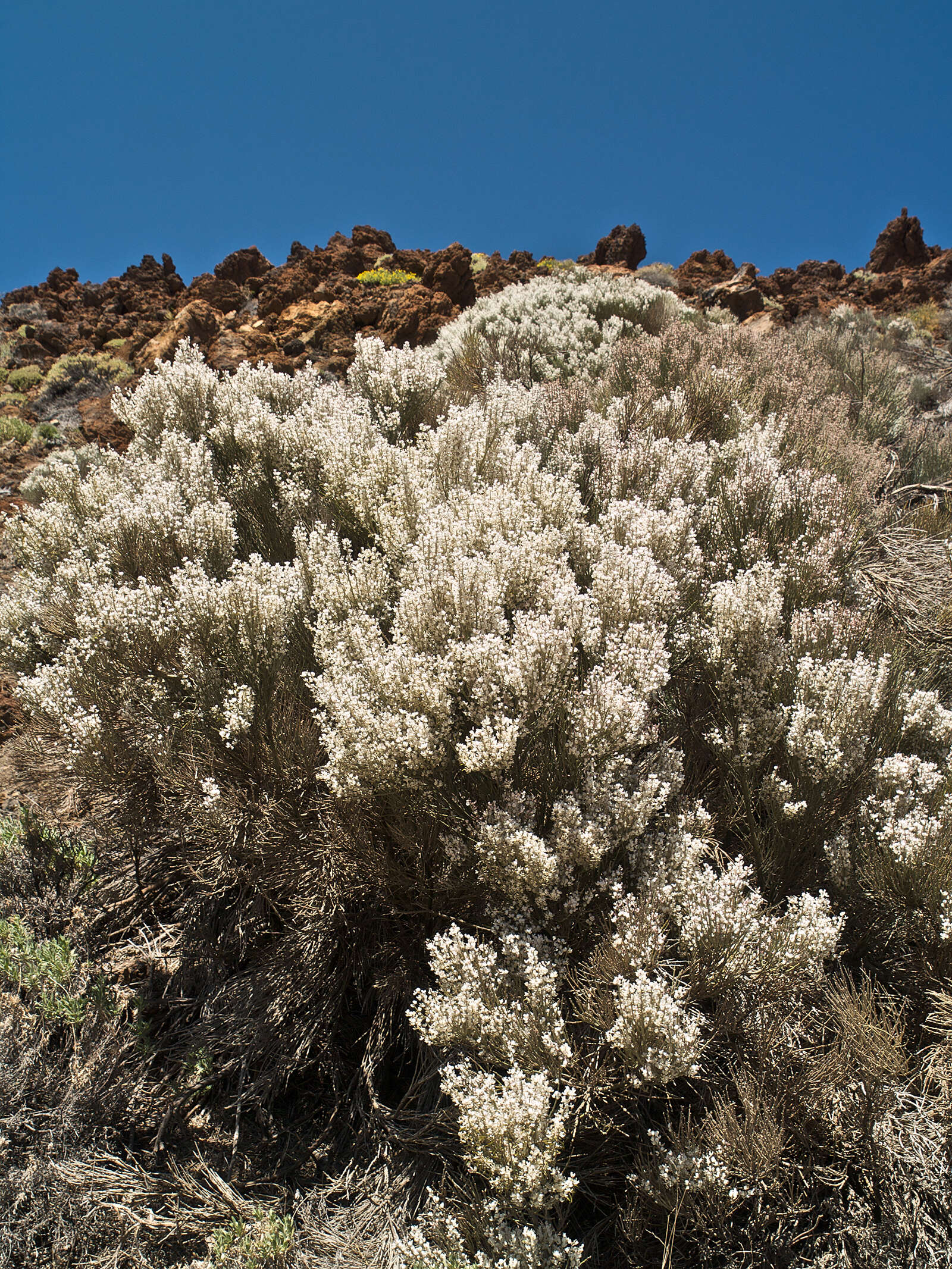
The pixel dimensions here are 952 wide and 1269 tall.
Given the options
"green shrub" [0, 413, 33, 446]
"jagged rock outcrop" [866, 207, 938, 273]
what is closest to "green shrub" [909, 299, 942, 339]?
A: "jagged rock outcrop" [866, 207, 938, 273]

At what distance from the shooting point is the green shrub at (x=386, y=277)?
11670 mm

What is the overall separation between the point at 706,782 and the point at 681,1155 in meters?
1.58

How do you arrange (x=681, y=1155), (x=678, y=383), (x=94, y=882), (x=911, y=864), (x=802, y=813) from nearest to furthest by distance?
(x=681, y=1155), (x=911, y=864), (x=802, y=813), (x=94, y=882), (x=678, y=383)

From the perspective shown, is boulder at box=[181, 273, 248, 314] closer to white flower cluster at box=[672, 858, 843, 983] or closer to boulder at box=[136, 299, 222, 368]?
boulder at box=[136, 299, 222, 368]

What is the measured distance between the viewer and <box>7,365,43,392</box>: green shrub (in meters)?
11.4

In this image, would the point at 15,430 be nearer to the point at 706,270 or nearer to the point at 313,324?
the point at 313,324

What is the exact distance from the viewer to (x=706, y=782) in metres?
3.26

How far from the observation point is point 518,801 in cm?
260

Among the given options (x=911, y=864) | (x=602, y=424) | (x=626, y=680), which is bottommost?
(x=911, y=864)

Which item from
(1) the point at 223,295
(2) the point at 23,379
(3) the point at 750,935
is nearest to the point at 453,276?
(1) the point at 223,295

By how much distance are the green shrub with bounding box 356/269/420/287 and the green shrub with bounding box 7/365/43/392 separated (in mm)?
6108

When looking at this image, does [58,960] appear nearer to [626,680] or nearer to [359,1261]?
[359,1261]

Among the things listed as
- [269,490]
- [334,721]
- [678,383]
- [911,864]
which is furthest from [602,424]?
[911,864]

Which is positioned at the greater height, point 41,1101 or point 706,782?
point 706,782
